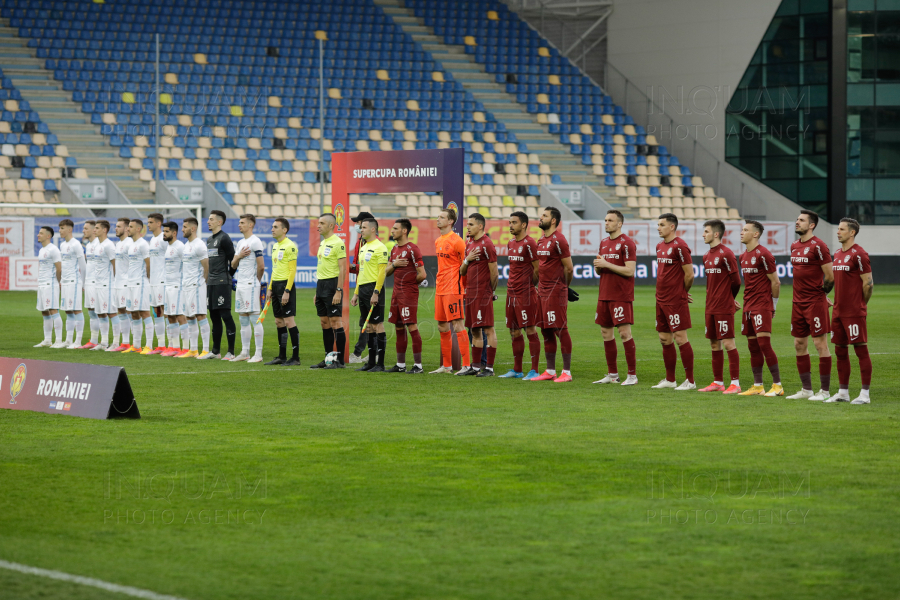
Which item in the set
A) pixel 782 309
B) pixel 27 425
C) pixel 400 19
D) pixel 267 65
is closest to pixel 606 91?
pixel 400 19

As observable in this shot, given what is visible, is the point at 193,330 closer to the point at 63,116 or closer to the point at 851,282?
the point at 851,282

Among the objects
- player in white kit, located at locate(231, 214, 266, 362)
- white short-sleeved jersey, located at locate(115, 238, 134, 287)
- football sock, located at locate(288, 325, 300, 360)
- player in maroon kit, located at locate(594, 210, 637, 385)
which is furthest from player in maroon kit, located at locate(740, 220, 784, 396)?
white short-sleeved jersey, located at locate(115, 238, 134, 287)

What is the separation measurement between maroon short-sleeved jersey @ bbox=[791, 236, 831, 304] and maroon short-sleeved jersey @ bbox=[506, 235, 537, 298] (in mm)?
3297

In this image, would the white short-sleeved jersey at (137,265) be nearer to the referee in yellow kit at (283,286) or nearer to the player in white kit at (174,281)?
the player in white kit at (174,281)

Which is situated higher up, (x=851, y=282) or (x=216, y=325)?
(x=851, y=282)

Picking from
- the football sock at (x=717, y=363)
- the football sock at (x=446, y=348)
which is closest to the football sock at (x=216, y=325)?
the football sock at (x=446, y=348)

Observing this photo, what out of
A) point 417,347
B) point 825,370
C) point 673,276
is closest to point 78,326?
point 417,347

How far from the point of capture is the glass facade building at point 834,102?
39.5 metres

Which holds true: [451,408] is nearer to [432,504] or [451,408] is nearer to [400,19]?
[432,504]

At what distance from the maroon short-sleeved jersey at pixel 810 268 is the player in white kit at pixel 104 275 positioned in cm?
1061

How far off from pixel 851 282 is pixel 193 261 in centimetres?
928

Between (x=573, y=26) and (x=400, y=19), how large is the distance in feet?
24.2

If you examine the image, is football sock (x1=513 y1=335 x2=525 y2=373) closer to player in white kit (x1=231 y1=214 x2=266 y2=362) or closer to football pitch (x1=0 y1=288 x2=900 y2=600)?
football pitch (x1=0 y1=288 x2=900 y2=600)

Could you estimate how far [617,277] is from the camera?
13.0 m
